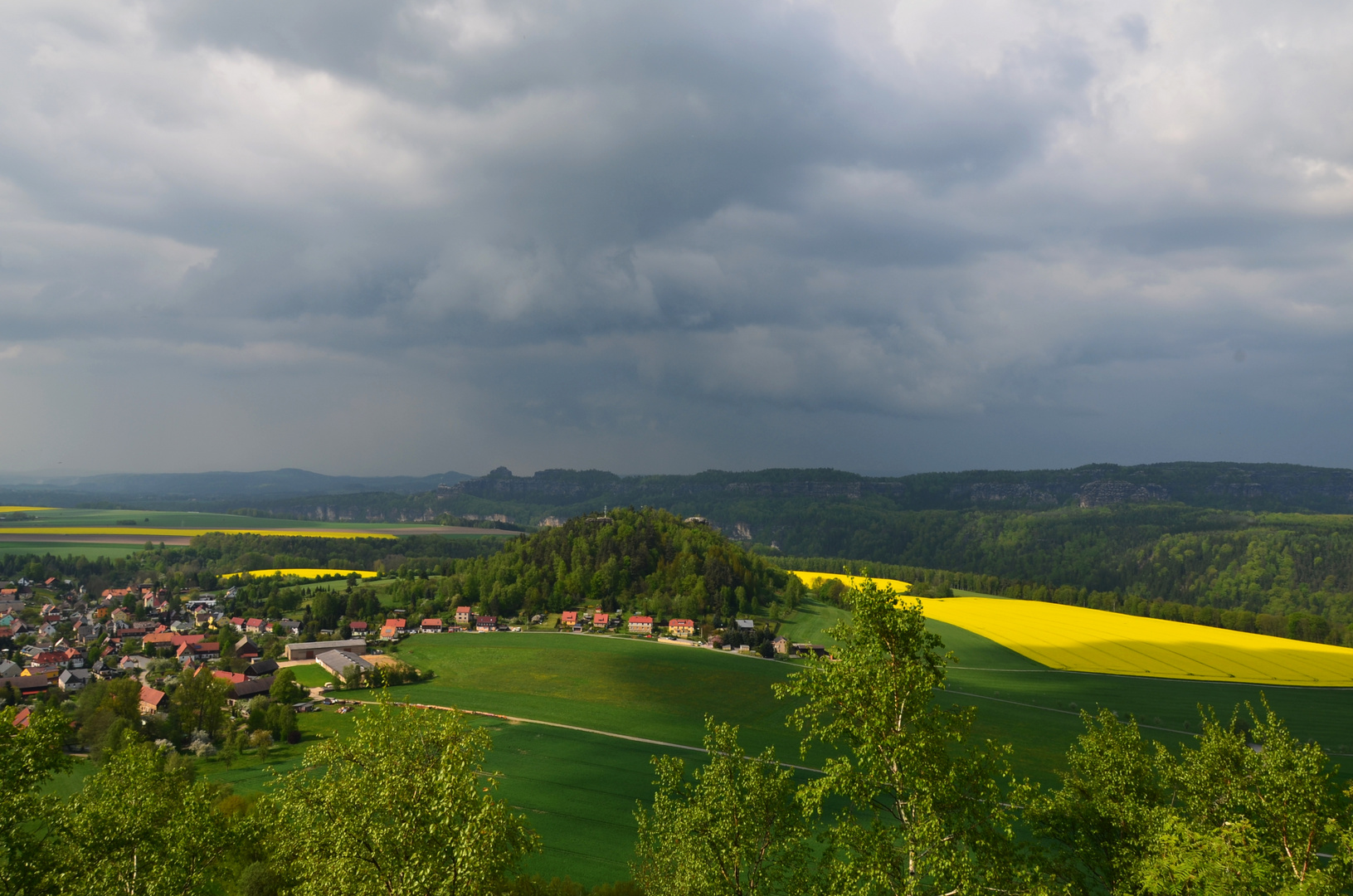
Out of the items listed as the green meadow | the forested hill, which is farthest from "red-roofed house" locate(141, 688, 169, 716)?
the forested hill

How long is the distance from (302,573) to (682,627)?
101993 mm

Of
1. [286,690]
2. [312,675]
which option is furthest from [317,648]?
[286,690]

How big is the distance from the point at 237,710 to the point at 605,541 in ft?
250

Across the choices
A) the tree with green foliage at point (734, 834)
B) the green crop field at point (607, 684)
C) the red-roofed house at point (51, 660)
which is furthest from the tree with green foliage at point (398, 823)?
the red-roofed house at point (51, 660)

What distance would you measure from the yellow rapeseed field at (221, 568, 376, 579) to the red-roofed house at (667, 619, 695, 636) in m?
79.4

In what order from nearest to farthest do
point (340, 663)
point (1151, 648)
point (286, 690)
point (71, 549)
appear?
point (286, 690) < point (340, 663) < point (1151, 648) < point (71, 549)

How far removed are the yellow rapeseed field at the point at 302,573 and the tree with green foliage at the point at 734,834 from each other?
5793 inches

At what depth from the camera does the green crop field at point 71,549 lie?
170125 millimetres

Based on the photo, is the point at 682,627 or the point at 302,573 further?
the point at 302,573

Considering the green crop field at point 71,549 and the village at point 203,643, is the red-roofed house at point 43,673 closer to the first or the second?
the village at point 203,643

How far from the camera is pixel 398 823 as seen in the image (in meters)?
14.9

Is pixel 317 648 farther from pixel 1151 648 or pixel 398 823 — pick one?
pixel 1151 648

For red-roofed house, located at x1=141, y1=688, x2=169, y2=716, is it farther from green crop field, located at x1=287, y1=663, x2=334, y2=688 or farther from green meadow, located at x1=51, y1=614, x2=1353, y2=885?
green meadow, located at x1=51, y1=614, x2=1353, y2=885

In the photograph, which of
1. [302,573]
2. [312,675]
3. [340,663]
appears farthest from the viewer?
[302,573]
